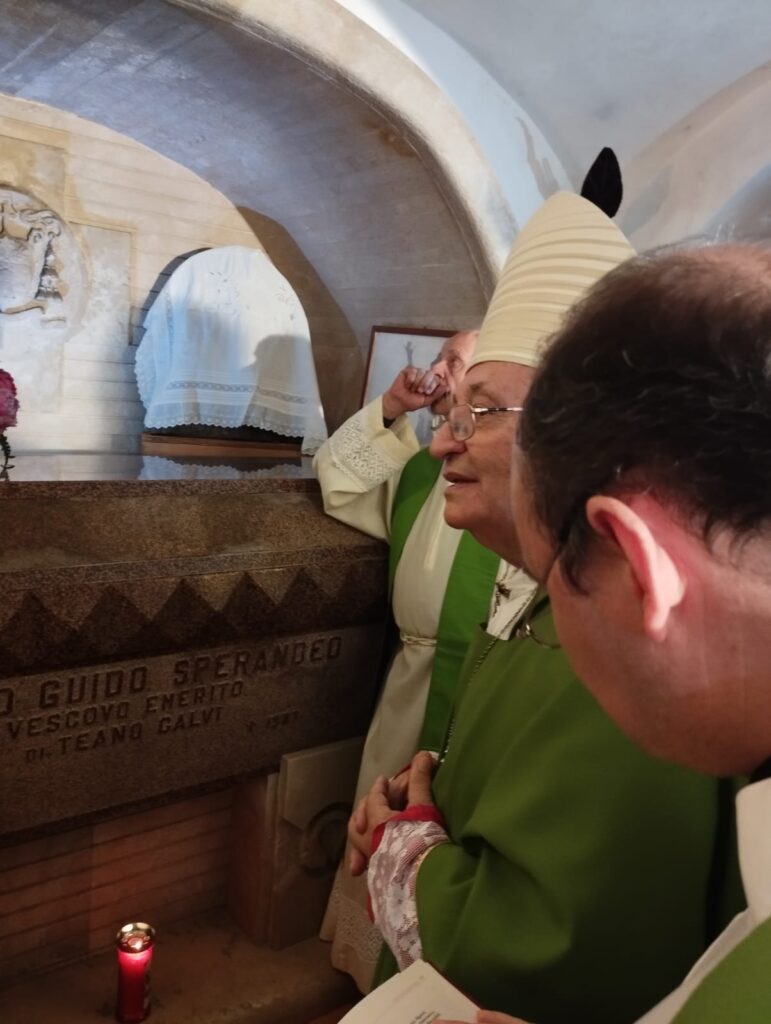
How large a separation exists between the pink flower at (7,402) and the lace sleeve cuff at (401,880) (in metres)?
1.65

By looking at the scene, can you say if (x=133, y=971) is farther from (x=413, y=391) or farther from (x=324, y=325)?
(x=324, y=325)

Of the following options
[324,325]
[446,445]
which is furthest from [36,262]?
[446,445]

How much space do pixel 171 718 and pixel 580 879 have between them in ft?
4.80

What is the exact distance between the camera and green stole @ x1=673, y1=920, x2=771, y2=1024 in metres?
0.55

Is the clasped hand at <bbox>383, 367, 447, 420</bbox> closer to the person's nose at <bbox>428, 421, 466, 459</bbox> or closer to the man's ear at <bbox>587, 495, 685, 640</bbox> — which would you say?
the person's nose at <bbox>428, 421, 466, 459</bbox>

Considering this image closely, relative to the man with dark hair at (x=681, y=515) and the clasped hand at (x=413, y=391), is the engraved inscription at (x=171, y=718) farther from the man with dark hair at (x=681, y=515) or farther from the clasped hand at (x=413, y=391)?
the man with dark hair at (x=681, y=515)

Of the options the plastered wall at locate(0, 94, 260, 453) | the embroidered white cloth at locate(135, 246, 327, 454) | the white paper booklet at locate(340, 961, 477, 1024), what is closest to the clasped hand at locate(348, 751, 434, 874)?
the white paper booklet at locate(340, 961, 477, 1024)

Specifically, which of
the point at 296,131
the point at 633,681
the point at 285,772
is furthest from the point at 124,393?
the point at 633,681

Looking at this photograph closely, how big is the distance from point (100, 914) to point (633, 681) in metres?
2.34

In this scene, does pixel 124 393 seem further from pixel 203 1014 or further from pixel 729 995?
pixel 729 995

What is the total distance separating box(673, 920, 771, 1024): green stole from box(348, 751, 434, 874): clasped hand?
88cm

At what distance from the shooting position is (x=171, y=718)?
2.30m

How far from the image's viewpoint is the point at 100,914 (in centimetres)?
255

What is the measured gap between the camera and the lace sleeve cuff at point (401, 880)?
→ 1.29m
